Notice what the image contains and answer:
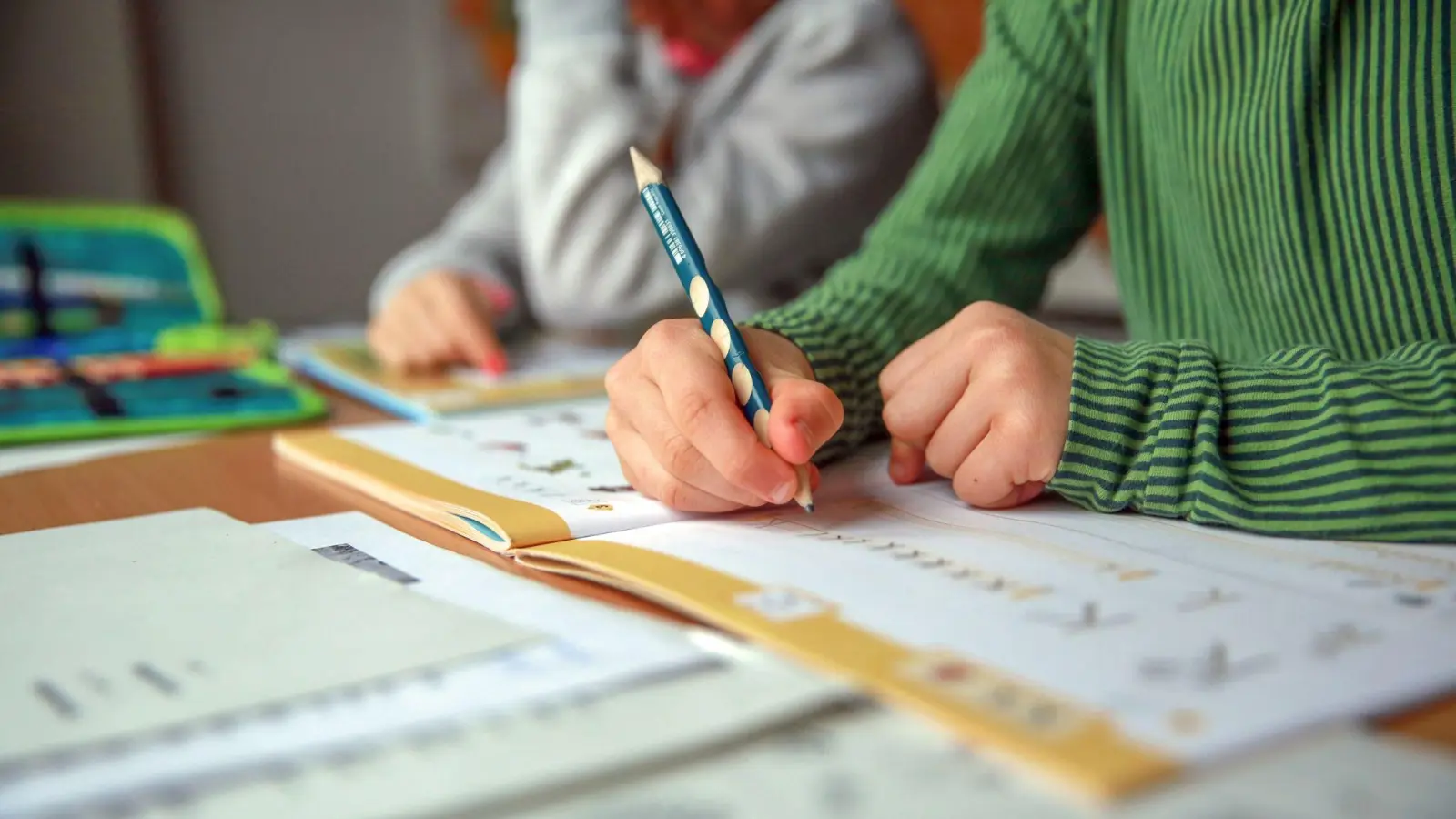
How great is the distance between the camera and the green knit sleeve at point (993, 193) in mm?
597

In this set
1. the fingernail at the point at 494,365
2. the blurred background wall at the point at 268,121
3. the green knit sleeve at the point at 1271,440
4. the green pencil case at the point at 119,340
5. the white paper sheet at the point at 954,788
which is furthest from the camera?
the blurred background wall at the point at 268,121

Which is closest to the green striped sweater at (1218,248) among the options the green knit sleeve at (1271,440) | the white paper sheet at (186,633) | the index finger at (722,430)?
the green knit sleeve at (1271,440)

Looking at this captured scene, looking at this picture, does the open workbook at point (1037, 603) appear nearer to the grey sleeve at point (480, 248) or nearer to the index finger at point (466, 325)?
the index finger at point (466, 325)

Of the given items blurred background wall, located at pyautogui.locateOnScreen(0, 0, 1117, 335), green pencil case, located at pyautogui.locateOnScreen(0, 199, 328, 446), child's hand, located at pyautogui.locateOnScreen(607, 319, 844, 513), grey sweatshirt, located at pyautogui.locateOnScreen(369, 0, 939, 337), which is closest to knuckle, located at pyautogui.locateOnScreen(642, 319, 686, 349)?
child's hand, located at pyautogui.locateOnScreen(607, 319, 844, 513)

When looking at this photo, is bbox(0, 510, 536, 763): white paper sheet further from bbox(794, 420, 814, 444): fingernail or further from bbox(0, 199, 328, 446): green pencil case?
bbox(0, 199, 328, 446): green pencil case

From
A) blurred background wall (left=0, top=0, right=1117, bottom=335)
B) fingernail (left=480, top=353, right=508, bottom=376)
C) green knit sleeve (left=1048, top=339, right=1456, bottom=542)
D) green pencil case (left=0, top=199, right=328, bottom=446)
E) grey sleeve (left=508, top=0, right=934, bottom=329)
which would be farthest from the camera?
blurred background wall (left=0, top=0, right=1117, bottom=335)

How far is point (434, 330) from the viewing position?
0.83 metres

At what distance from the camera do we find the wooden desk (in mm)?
448

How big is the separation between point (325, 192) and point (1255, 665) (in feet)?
6.35

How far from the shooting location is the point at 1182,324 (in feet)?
2.11

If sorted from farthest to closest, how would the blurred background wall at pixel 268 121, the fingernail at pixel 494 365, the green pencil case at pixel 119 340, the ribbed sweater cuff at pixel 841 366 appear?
1. the blurred background wall at pixel 268 121
2. the fingernail at pixel 494 365
3. the green pencil case at pixel 119 340
4. the ribbed sweater cuff at pixel 841 366

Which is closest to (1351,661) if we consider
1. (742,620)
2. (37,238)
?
(742,620)

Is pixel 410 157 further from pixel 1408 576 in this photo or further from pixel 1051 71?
pixel 1408 576

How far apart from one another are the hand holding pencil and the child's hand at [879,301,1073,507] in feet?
0.16
